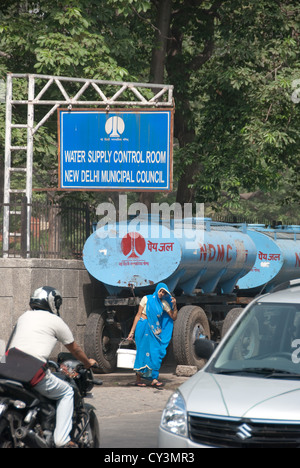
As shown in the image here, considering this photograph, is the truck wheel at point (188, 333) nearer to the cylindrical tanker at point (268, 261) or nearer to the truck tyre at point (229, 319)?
the truck tyre at point (229, 319)

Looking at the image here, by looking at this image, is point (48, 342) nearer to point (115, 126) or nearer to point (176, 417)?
point (176, 417)

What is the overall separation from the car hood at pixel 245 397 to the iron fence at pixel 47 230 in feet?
31.9

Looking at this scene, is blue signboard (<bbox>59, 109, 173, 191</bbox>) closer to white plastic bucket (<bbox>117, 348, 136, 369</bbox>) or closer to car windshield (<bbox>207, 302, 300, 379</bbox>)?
white plastic bucket (<bbox>117, 348, 136, 369</bbox>)

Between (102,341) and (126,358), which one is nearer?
(126,358)

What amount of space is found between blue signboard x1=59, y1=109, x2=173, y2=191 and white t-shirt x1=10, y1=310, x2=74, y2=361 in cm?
982

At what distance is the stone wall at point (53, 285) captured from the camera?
50.7 feet

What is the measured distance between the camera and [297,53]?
23953 millimetres

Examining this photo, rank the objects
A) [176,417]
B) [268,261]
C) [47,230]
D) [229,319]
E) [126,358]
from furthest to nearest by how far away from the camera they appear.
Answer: [268,261]
[229,319]
[47,230]
[126,358]
[176,417]

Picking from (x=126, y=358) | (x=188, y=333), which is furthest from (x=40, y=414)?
(x=188, y=333)

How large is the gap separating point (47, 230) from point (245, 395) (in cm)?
1068

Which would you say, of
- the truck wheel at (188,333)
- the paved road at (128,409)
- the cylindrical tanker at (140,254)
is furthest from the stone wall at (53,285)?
the truck wheel at (188,333)

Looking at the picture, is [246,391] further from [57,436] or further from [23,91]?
[23,91]

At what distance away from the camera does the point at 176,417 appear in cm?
648

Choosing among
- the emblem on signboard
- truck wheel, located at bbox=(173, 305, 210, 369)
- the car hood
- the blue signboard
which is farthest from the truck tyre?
the car hood
